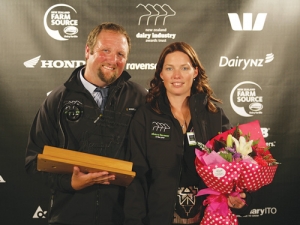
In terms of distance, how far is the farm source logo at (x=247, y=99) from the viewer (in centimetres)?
372

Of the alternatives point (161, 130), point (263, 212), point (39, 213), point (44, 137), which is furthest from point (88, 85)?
point (263, 212)

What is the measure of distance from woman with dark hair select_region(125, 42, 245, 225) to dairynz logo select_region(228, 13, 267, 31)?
1236mm

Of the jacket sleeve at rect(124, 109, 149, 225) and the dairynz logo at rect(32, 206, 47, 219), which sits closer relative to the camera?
the jacket sleeve at rect(124, 109, 149, 225)

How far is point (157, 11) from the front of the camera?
3.61 m

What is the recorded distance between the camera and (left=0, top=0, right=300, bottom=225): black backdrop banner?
139 inches

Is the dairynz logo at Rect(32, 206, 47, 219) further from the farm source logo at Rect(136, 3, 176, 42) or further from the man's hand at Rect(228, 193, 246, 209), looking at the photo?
the man's hand at Rect(228, 193, 246, 209)

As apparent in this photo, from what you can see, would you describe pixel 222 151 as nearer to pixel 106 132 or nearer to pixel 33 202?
pixel 106 132

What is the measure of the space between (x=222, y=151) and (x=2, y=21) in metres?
2.24

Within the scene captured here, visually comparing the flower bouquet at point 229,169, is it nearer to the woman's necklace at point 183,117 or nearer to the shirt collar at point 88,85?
the woman's necklace at point 183,117

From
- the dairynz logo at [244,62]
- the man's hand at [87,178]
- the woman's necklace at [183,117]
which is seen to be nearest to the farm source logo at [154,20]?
the dairynz logo at [244,62]

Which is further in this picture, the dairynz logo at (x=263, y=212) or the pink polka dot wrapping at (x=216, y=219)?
the dairynz logo at (x=263, y=212)

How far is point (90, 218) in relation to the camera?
2.56m

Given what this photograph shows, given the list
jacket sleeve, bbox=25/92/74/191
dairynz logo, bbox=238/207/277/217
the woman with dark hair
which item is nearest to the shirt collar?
jacket sleeve, bbox=25/92/74/191

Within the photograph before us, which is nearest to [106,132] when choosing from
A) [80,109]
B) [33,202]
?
[80,109]
